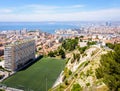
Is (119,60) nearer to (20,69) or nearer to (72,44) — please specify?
(20,69)

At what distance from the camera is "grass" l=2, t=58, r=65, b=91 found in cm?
2145

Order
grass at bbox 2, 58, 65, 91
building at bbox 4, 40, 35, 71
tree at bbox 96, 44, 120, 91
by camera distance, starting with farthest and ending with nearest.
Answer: building at bbox 4, 40, 35, 71, grass at bbox 2, 58, 65, 91, tree at bbox 96, 44, 120, 91

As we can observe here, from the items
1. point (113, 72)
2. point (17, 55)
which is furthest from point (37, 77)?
point (113, 72)

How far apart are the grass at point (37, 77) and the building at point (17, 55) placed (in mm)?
1602

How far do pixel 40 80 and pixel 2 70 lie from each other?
660 centimetres

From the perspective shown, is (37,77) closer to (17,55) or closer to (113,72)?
(17,55)

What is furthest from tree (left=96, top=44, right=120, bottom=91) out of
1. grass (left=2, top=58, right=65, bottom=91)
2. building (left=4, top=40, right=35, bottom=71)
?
building (left=4, top=40, right=35, bottom=71)

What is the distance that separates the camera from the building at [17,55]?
28.0 metres

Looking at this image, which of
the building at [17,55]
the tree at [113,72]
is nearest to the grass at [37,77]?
the building at [17,55]

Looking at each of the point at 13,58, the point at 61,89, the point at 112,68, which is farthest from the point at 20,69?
the point at 112,68

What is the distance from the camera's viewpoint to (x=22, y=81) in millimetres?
23000

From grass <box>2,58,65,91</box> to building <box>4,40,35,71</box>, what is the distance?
5.25 feet

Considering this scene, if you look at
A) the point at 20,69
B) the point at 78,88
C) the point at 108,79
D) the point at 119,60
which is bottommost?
the point at 20,69

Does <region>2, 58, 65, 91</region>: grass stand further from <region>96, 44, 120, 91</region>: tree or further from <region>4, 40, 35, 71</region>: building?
<region>96, 44, 120, 91</region>: tree
